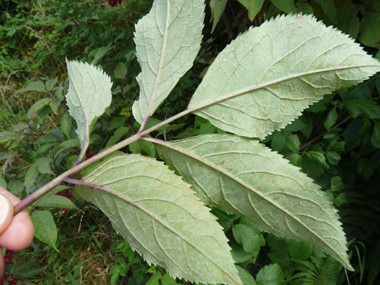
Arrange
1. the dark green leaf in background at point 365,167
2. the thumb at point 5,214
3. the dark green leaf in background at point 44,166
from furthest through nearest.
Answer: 1. the dark green leaf in background at point 365,167
2. the dark green leaf in background at point 44,166
3. the thumb at point 5,214

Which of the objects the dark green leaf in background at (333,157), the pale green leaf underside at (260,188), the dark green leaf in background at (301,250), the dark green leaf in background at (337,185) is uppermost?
the pale green leaf underside at (260,188)

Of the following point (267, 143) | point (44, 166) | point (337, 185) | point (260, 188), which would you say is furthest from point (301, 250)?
point (44, 166)

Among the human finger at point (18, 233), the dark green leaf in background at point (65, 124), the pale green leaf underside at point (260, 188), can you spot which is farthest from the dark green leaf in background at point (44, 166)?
the pale green leaf underside at point (260, 188)

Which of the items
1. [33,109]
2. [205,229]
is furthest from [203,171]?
[33,109]

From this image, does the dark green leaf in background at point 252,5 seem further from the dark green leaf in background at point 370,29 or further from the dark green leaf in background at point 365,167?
the dark green leaf in background at point 365,167

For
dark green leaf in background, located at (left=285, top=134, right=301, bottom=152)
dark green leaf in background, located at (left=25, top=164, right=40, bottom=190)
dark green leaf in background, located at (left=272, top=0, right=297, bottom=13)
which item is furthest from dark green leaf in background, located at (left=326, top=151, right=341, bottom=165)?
dark green leaf in background, located at (left=25, top=164, right=40, bottom=190)

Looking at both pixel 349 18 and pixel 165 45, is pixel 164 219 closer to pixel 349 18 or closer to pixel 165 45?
pixel 165 45

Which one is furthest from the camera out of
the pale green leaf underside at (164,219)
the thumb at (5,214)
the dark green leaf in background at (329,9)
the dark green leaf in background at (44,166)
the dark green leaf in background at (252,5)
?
the dark green leaf in background at (44,166)
